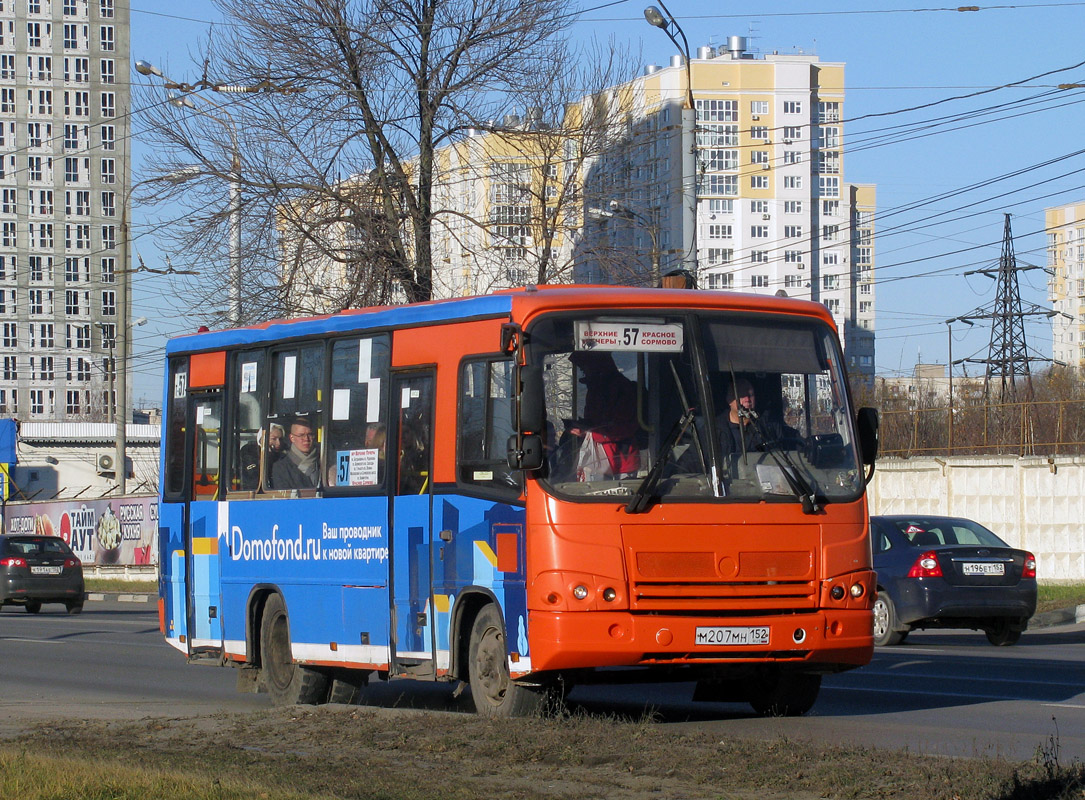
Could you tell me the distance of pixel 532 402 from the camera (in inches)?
379

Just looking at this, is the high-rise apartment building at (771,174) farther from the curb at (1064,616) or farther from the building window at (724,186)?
the curb at (1064,616)

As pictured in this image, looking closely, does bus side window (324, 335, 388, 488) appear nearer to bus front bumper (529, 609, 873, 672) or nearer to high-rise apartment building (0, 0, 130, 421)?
bus front bumper (529, 609, 873, 672)

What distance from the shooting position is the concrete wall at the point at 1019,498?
28.5 meters

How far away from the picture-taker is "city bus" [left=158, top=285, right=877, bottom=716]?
31.8 feet

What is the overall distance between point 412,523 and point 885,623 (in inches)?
362

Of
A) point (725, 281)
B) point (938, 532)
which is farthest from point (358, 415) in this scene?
point (725, 281)

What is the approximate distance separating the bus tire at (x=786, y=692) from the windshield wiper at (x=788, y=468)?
1522 millimetres

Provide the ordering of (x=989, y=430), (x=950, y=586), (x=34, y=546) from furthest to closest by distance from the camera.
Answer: (x=989, y=430)
(x=34, y=546)
(x=950, y=586)

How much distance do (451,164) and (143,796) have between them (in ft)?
76.2

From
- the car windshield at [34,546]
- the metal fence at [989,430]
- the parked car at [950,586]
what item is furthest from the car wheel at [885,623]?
the car windshield at [34,546]

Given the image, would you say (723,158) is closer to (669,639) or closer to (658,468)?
(658,468)

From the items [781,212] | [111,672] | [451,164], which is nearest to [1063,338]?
[781,212]

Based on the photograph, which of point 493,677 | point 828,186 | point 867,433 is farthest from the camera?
point 828,186

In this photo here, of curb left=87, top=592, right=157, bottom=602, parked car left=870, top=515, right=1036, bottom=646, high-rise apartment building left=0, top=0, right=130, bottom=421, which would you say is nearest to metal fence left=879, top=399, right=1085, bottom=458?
parked car left=870, top=515, right=1036, bottom=646
